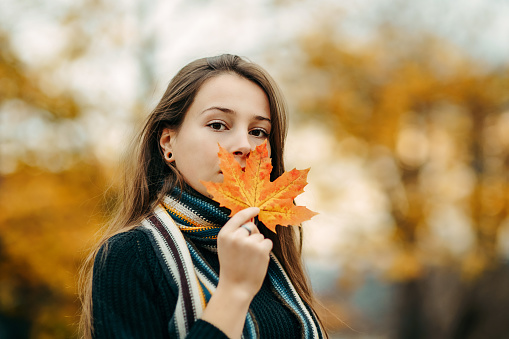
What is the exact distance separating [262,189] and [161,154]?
52 centimetres

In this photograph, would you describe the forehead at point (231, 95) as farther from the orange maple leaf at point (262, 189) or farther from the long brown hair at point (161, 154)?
the orange maple leaf at point (262, 189)

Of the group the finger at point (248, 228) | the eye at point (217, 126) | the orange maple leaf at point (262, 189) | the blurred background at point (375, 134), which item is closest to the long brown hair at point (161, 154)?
the eye at point (217, 126)

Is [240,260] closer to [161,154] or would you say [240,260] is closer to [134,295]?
[134,295]

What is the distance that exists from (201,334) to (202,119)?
0.71 m

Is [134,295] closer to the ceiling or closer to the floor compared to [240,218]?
closer to the floor

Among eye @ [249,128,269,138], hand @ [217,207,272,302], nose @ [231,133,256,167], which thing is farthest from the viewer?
eye @ [249,128,269,138]

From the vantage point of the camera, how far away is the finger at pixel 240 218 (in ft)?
4.12

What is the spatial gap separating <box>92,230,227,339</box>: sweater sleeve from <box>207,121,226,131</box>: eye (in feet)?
1.49

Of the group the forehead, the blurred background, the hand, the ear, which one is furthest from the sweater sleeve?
the blurred background

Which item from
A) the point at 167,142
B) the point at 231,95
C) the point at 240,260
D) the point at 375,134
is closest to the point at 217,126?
the point at 231,95

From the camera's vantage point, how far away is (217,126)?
1.58 m

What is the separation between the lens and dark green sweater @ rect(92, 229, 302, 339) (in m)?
1.24

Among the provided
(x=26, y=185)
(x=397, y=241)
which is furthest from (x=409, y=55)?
(x=26, y=185)

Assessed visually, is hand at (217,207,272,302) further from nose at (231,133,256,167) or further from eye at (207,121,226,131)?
eye at (207,121,226,131)
